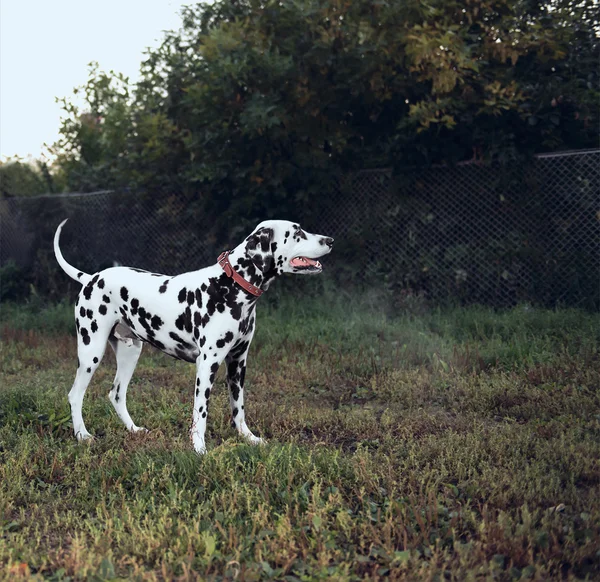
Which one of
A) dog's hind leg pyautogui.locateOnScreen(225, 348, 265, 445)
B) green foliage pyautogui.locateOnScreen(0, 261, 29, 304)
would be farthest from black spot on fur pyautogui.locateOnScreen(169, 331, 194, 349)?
green foliage pyautogui.locateOnScreen(0, 261, 29, 304)

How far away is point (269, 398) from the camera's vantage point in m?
6.97

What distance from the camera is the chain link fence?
8.79 m

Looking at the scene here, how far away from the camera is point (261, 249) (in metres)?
5.33

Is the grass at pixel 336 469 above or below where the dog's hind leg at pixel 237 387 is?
below

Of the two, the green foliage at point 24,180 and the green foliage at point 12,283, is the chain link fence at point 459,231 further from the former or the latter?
the green foliage at point 24,180

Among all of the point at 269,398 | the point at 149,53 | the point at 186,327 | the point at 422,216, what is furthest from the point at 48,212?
the point at 186,327

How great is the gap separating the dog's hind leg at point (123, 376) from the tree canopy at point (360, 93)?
14.6ft

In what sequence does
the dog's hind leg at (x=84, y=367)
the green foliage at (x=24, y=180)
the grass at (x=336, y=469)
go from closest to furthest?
the grass at (x=336, y=469)
the dog's hind leg at (x=84, y=367)
the green foliage at (x=24, y=180)

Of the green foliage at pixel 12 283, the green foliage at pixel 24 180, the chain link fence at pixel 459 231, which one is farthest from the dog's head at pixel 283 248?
the green foliage at pixel 24 180

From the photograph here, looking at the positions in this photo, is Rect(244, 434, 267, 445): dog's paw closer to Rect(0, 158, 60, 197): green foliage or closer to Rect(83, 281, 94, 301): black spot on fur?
Rect(83, 281, 94, 301): black spot on fur

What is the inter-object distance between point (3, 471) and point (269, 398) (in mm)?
2670

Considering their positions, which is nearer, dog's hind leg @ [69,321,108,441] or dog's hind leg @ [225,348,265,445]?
dog's hind leg @ [225,348,265,445]

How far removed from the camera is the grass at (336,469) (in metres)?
3.71

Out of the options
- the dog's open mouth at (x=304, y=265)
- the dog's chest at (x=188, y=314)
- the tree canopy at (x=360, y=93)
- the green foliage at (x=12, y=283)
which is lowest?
the green foliage at (x=12, y=283)
